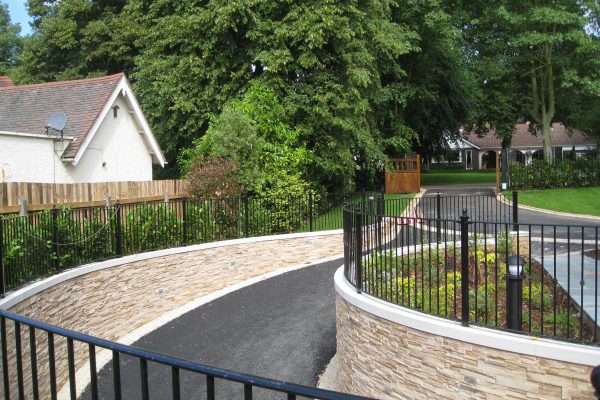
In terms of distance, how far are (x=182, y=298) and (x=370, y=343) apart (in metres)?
7.04

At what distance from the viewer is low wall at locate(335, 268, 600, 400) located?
16.0 ft

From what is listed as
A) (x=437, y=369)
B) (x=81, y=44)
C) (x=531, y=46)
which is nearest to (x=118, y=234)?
(x=437, y=369)

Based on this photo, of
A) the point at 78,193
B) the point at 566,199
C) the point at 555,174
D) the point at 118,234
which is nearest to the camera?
the point at 118,234

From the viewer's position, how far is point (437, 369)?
5621 mm

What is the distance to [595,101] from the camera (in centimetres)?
3033

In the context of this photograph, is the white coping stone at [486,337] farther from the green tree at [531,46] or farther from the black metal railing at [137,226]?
the green tree at [531,46]

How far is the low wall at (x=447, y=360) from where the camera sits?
16.0 feet

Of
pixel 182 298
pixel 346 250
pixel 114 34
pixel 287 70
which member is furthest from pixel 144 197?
pixel 114 34

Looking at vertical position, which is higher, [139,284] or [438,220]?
[438,220]

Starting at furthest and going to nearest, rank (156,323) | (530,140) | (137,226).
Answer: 1. (530,140)
2. (137,226)
3. (156,323)

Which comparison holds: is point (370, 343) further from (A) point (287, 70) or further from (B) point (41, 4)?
(B) point (41, 4)

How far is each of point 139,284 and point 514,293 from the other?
315 inches

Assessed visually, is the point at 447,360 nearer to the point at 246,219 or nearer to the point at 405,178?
the point at 246,219

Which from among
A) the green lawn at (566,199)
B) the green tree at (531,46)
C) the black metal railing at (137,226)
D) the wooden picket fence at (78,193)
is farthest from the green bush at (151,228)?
the green tree at (531,46)
